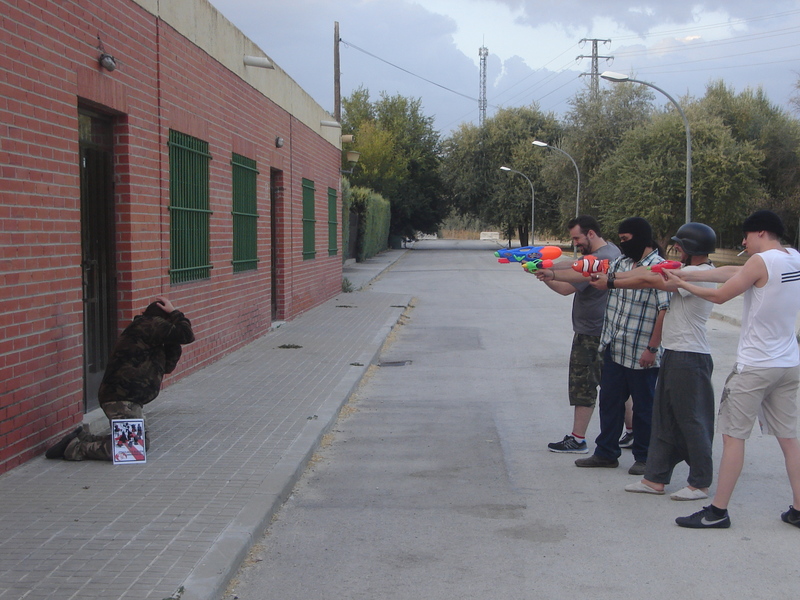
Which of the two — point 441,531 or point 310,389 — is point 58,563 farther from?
point 310,389

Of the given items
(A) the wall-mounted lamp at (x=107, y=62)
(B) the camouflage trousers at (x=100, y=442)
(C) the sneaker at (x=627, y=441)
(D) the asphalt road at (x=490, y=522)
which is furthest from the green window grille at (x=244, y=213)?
(C) the sneaker at (x=627, y=441)

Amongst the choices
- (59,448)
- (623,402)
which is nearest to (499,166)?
(623,402)

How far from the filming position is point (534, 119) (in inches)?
2520

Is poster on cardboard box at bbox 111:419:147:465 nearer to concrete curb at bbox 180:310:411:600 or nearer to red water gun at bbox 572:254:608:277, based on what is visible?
concrete curb at bbox 180:310:411:600

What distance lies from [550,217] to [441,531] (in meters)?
57.3

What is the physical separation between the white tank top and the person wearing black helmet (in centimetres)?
42

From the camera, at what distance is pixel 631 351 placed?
5.94 meters

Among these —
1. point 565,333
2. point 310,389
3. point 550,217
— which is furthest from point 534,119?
point 310,389

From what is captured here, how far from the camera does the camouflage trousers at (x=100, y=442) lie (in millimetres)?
5844

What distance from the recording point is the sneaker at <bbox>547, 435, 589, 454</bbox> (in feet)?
21.9

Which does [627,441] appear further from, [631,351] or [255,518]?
[255,518]

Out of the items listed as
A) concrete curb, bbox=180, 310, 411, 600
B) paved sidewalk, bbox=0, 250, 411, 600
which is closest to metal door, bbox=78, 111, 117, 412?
paved sidewalk, bbox=0, 250, 411, 600

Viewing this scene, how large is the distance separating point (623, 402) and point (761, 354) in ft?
4.81

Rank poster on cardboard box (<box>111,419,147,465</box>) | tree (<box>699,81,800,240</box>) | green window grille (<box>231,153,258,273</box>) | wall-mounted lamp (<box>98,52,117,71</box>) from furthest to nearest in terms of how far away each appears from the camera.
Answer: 1. tree (<box>699,81,800,240</box>)
2. green window grille (<box>231,153,258,273</box>)
3. wall-mounted lamp (<box>98,52,117,71</box>)
4. poster on cardboard box (<box>111,419,147,465</box>)
